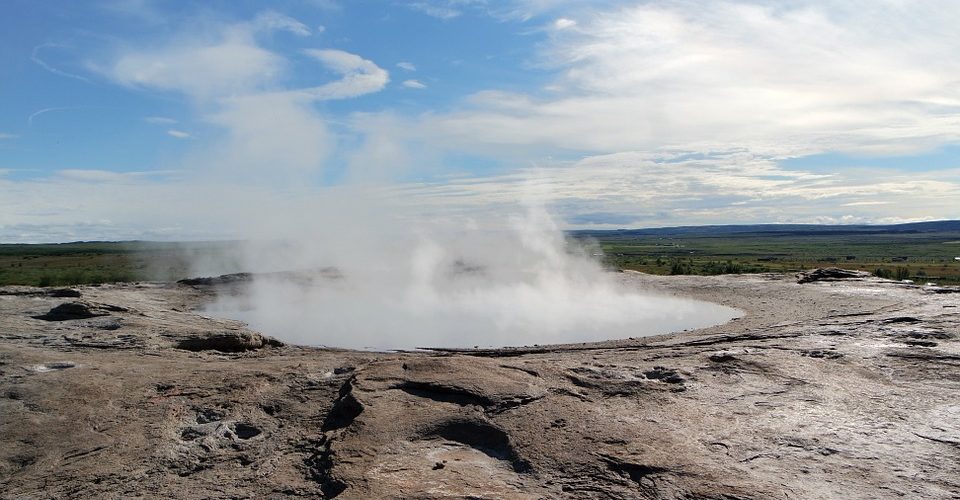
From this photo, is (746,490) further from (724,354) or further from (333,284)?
(333,284)

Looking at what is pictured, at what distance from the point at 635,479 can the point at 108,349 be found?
27.1 feet

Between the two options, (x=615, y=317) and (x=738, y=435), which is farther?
(x=615, y=317)

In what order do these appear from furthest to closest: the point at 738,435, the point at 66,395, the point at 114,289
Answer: the point at 114,289 → the point at 66,395 → the point at 738,435

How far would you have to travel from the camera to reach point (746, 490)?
16.0 feet

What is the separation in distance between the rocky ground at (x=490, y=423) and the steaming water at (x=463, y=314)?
9.17 feet

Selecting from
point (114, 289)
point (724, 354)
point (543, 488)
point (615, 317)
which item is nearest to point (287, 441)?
point (543, 488)

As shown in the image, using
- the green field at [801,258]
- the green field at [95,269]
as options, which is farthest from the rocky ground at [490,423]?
the green field at [801,258]

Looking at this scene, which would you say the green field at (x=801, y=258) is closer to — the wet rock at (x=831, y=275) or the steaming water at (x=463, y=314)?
the wet rock at (x=831, y=275)

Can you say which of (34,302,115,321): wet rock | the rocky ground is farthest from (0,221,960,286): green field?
the rocky ground

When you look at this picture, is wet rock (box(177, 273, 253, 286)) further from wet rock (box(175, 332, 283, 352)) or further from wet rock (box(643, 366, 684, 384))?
wet rock (box(643, 366, 684, 384))

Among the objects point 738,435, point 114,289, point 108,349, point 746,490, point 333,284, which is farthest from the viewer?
point 333,284

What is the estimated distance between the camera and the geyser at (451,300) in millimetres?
13109

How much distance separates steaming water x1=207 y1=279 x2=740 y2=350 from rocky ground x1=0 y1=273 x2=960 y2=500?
2.80m

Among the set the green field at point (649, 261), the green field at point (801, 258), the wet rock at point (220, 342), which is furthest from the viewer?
the green field at point (801, 258)
